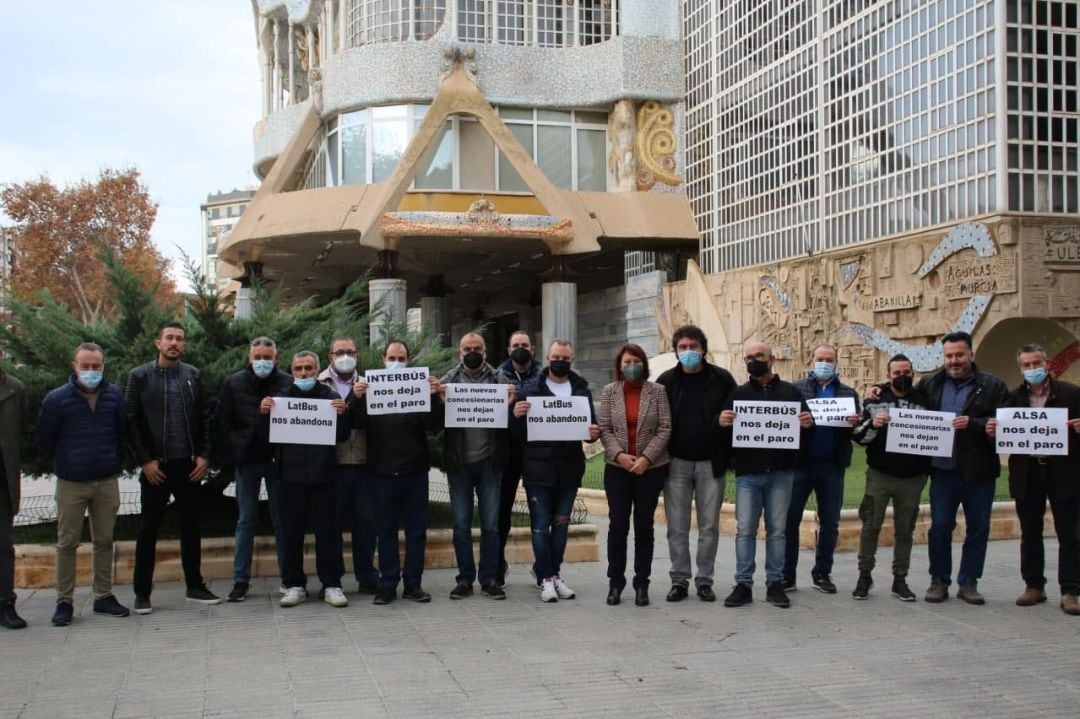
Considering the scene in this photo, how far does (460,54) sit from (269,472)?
23.2m

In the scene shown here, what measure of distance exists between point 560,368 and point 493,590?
6.08ft

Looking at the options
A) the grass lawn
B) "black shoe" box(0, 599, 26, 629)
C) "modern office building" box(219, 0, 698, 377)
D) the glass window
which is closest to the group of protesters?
"black shoe" box(0, 599, 26, 629)

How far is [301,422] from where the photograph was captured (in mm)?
8242

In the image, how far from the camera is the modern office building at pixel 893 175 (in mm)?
17750

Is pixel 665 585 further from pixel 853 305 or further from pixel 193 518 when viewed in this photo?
pixel 853 305

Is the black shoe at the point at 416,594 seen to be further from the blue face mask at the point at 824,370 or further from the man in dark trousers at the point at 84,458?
the blue face mask at the point at 824,370

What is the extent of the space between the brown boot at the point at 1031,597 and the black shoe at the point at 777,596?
5.72 feet

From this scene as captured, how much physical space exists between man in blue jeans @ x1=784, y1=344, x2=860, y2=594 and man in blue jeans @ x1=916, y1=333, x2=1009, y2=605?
28.6 inches

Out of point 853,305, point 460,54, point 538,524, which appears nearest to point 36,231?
point 460,54

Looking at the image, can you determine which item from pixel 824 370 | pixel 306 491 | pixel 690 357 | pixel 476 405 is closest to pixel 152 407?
pixel 306 491

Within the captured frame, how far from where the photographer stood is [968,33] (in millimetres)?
18594

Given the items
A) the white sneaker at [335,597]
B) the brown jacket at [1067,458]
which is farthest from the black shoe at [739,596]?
the white sneaker at [335,597]

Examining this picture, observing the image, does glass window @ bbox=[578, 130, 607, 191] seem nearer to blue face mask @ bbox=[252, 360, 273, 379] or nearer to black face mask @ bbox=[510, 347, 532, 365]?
black face mask @ bbox=[510, 347, 532, 365]

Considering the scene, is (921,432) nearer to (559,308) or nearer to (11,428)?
(11,428)
